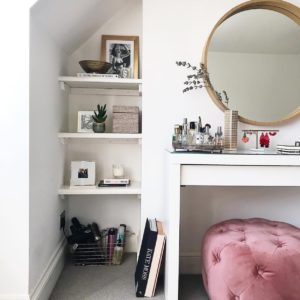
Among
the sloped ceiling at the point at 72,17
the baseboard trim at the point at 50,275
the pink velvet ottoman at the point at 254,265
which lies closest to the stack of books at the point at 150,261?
the pink velvet ottoman at the point at 254,265

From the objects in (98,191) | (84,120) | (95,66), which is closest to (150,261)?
(98,191)

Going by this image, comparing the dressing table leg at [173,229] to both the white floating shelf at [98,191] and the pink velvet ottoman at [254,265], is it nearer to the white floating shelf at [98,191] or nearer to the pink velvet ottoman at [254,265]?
the pink velvet ottoman at [254,265]

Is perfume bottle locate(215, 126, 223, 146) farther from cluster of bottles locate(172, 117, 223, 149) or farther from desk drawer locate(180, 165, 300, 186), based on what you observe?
desk drawer locate(180, 165, 300, 186)

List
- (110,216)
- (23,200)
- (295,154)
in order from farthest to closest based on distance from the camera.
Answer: (110,216), (295,154), (23,200)

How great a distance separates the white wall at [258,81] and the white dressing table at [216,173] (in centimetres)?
50

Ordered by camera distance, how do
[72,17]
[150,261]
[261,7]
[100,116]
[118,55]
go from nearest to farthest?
[150,261] → [72,17] → [261,7] → [100,116] → [118,55]

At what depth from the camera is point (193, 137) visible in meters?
1.59

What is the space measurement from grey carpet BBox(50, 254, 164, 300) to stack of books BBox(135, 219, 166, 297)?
63 millimetres

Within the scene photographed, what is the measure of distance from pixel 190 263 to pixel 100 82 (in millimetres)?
1342

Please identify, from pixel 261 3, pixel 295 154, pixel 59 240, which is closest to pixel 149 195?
pixel 59 240

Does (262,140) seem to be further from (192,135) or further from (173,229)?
(173,229)

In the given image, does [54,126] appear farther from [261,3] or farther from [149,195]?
[261,3]

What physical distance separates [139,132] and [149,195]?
0.46 m

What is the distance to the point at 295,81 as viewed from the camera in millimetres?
1867
